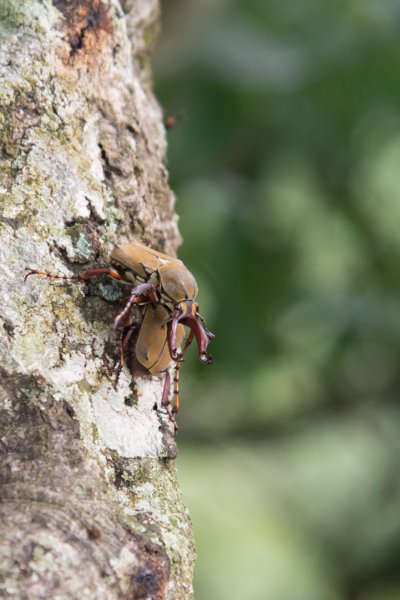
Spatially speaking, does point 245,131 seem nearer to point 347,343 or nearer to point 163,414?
point 347,343

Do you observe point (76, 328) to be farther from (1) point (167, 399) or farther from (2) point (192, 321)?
(2) point (192, 321)

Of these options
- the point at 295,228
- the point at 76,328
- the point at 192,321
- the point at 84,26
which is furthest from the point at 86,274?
the point at 295,228

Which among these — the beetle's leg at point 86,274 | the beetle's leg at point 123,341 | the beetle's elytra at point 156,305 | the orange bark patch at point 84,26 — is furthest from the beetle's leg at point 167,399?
the orange bark patch at point 84,26

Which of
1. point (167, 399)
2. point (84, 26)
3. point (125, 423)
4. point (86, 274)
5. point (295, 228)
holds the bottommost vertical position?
point (125, 423)

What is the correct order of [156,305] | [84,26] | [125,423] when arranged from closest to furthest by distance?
[125,423] → [156,305] → [84,26]

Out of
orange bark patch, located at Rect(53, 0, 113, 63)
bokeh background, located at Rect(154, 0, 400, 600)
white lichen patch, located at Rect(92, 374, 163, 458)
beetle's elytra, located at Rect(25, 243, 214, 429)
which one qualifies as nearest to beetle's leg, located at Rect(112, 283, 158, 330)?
beetle's elytra, located at Rect(25, 243, 214, 429)

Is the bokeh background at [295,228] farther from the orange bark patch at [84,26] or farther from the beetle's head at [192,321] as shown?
the beetle's head at [192,321]

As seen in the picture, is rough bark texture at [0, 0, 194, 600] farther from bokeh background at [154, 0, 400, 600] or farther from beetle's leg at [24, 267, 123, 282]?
bokeh background at [154, 0, 400, 600]
